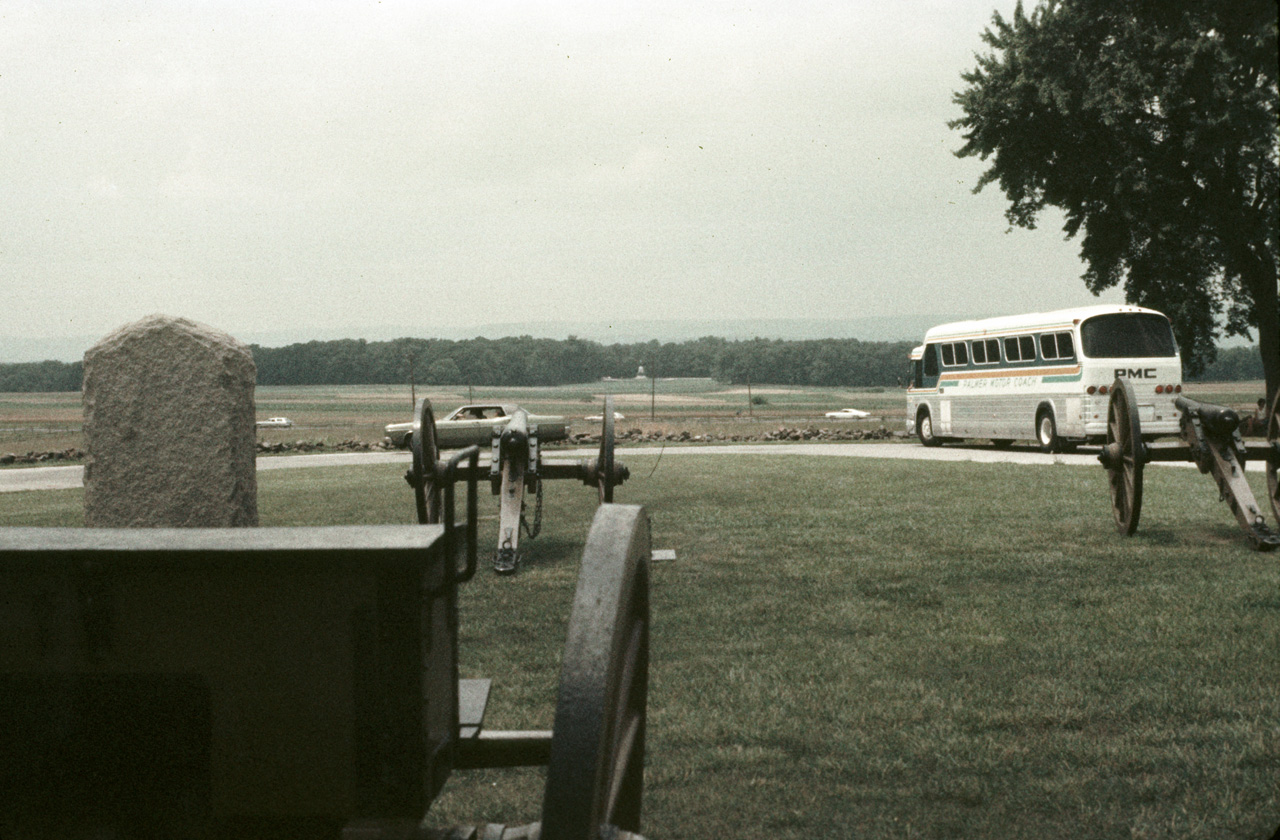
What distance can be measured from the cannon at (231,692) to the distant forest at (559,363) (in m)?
51.0

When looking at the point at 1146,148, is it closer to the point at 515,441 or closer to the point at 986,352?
the point at 986,352

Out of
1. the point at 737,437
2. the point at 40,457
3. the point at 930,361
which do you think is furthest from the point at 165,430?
the point at 737,437

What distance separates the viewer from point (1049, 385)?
80.9 feet

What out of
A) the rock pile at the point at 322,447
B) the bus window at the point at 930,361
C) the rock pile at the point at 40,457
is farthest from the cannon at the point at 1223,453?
the rock pile at the point at 40,457

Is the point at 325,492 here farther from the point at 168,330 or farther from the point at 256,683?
the point at 256,683

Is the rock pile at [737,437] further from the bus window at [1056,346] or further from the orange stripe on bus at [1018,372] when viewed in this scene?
the bus window at [1056,346]

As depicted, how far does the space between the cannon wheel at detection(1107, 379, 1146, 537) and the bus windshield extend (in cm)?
1404

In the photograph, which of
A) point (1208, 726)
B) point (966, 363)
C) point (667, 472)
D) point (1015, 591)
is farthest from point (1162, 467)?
point (1208, 726)

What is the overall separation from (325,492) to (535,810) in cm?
1424

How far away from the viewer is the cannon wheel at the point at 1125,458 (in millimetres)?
9398

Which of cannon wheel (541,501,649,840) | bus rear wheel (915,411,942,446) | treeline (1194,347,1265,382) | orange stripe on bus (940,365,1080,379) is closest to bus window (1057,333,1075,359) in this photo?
orange stripe on bus (940,365,1080,379)

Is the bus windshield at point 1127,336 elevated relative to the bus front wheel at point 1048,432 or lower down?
elevated

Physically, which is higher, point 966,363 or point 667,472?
point 966,363

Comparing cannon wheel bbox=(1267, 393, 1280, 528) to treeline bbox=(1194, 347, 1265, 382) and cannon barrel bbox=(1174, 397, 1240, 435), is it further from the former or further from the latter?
treeline bbox=(1194, 347, 1265, 382)
